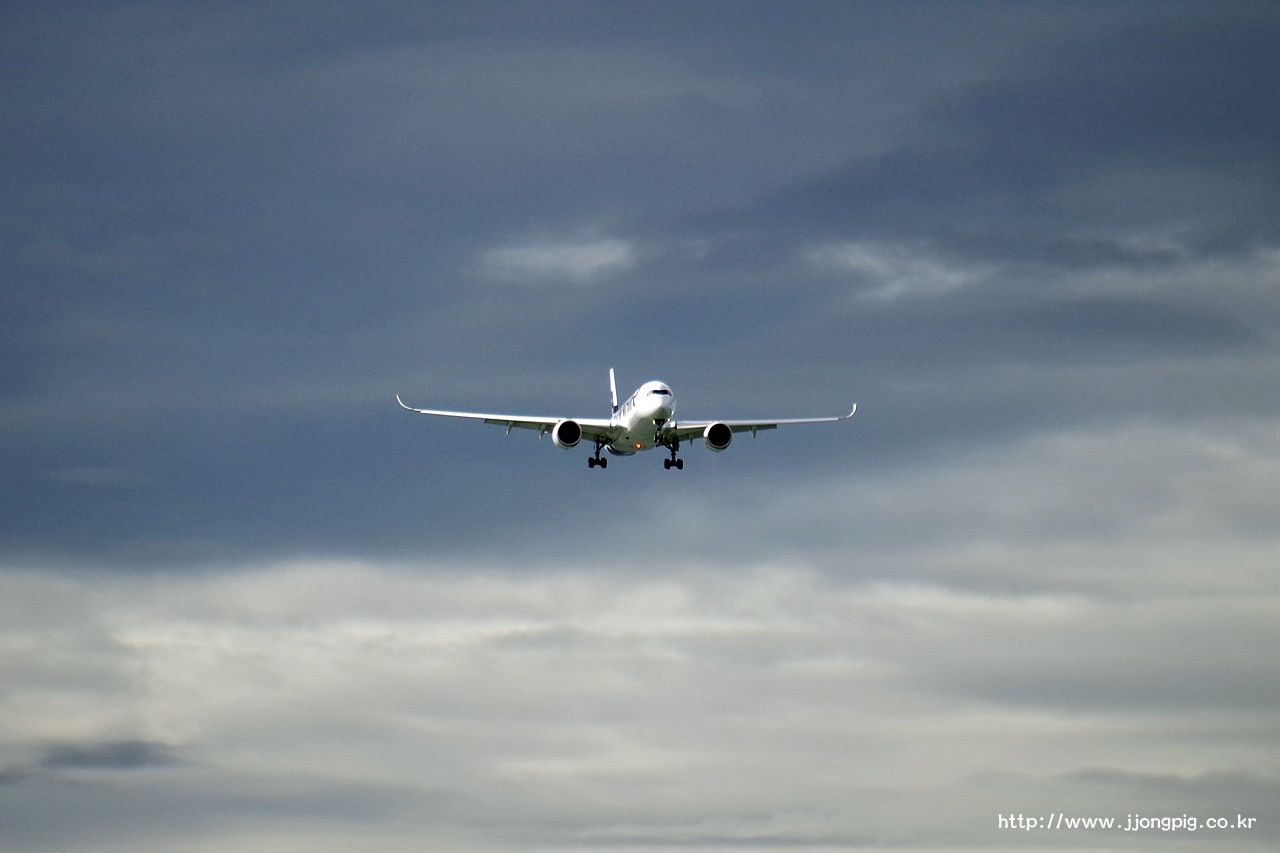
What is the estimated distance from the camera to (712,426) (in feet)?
357

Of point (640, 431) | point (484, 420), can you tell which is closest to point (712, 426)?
point (640, 431)

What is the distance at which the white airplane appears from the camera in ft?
346

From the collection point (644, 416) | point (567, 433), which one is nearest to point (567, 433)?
point (567, 433)

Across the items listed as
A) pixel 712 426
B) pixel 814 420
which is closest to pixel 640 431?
pixel 712 426

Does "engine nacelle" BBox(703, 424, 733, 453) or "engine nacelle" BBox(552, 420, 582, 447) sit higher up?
"engine nacelle" BBox(552, 420, 582, 447)

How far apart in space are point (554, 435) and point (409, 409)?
8.53 metres

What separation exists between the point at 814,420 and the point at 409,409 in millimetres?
24133

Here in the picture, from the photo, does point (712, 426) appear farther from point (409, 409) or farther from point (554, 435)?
point (409, 409)

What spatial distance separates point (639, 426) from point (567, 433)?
481cm

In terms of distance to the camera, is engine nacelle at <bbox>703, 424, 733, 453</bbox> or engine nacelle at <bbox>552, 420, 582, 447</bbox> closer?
engine nacelle at <bbox>703, 424, 733, 453</bbox>

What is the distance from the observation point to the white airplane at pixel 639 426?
105 meters

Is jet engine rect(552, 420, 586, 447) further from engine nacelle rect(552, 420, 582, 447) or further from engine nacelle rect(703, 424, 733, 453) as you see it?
engine nacelle rect(703, 424, 733, 453)

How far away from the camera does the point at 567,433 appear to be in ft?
358

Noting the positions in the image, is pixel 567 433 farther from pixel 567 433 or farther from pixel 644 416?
pixel 644 416
